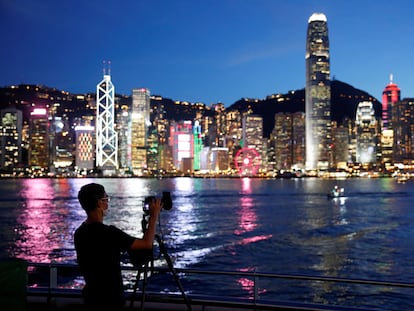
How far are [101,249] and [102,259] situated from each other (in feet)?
0.23

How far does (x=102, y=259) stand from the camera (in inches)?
133

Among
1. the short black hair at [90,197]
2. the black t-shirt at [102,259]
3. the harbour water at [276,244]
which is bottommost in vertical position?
the harbour water at [276,244]

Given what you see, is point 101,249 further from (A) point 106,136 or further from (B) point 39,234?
(A) point 106,136

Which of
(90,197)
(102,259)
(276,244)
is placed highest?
(90,197)

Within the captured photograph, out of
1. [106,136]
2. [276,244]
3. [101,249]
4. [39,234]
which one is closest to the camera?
[101,249]

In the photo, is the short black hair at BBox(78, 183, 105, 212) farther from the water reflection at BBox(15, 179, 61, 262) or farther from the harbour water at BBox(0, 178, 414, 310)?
the water reflection at BBox(15, 179, 61, 262)

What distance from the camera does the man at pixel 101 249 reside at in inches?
131

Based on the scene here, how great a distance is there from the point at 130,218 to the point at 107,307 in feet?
145

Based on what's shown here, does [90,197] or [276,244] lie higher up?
[90,197]

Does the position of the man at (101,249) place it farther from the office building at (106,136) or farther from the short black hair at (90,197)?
the office building at (106,136)

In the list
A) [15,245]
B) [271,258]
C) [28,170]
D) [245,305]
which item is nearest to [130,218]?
A: [15,245]

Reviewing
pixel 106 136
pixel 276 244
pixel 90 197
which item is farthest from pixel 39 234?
pixel 106 136

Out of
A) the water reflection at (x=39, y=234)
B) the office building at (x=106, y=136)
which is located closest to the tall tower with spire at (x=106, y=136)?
the office building at (x=106, y=136)

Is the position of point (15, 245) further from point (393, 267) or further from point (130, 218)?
point (393, 267)
